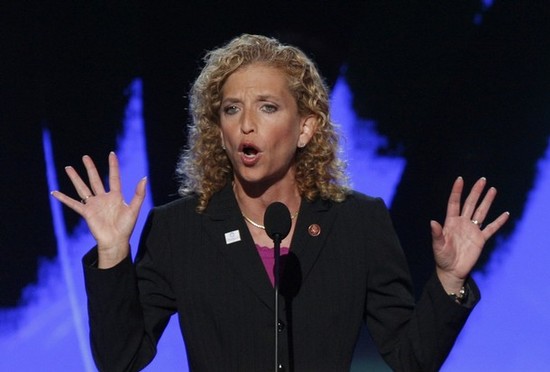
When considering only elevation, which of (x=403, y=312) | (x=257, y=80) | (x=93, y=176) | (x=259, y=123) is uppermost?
(x=257, y=80)

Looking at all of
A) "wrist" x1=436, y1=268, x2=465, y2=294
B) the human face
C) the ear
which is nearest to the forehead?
the human face

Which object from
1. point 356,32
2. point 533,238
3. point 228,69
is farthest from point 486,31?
point 228,69

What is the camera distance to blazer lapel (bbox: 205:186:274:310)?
2.58m

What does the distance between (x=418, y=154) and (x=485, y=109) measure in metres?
0.35

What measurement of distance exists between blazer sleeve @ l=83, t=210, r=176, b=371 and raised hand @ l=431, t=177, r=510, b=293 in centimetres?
79

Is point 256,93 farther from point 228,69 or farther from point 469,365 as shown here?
point 469,365

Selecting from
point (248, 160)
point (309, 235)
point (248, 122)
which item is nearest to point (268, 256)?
point (309, 235)

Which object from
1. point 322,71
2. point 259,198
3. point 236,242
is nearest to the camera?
point 236,242

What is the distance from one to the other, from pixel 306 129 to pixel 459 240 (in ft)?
2.14

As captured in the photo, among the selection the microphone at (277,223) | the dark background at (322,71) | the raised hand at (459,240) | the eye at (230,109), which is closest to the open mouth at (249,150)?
the eye at (230,109)

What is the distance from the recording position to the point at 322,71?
13.1 ft

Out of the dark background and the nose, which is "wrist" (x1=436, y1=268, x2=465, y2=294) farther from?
the dark background

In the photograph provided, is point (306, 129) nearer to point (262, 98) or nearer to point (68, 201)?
point (262, 98)

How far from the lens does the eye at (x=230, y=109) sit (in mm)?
2670
